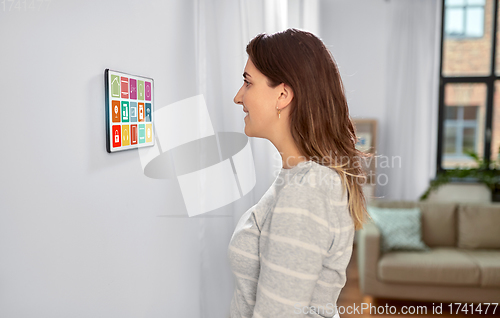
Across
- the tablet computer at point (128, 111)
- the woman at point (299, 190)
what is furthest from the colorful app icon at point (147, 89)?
the woman at point (299, 190)

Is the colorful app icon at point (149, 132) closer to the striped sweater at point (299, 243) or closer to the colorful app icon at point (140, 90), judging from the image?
the colorful app icon at point (140, 90)

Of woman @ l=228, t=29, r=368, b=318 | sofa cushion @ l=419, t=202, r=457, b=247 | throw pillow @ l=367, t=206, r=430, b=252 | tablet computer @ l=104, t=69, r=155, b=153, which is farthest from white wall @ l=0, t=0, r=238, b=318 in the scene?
sofa cushion @ l=419, t=202, r=457, b=247

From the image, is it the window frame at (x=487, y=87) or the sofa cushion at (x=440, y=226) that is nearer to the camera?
the sofa cushion at (x=440, y=226)

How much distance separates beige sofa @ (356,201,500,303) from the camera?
275 cm

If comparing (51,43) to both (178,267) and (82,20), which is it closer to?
(82,20)

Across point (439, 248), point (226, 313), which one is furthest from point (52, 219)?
point (439, 248)

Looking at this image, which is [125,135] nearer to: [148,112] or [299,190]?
[148,112]

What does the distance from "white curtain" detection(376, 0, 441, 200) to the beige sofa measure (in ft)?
3.10

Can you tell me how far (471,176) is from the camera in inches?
158

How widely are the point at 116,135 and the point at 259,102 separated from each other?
1.40 ft

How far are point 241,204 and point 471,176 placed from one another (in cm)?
328

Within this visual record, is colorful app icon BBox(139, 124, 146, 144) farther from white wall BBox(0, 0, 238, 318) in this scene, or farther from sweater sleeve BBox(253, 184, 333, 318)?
sweater sleeve BBox(253, 184, 333, 318)

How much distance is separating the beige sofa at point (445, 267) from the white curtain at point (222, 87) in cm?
148

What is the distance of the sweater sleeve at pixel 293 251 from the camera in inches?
31.0
